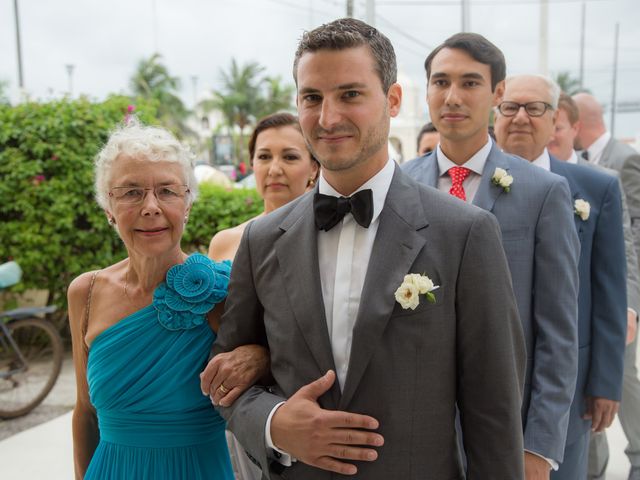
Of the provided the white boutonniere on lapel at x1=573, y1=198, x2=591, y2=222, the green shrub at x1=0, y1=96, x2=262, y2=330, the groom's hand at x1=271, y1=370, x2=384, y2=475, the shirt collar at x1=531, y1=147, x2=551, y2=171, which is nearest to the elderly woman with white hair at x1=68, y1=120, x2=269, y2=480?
the groom's hand at x1=271, y1=370, x2=384, y2=475

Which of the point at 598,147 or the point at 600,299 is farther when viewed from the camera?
the point at 598,147

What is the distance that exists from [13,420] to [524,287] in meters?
5.21

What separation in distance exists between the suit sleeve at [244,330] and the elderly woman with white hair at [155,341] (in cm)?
29

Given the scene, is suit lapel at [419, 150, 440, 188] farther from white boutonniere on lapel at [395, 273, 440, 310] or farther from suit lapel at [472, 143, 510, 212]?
white boutonniere on lapel at [395, 273, 440, 310]

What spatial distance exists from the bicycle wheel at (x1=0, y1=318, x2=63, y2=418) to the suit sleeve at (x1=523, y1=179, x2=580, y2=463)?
4.99 meters

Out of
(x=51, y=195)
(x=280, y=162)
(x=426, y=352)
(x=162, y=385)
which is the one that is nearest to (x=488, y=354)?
(x=426, y=352)

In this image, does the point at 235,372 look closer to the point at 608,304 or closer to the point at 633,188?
the point at 608,304

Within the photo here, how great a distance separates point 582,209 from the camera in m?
2.56

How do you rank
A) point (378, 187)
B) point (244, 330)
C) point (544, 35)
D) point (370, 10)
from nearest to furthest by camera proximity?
point (378, 187) → point (244, 330) → point (370, 10) → point (544, 35)

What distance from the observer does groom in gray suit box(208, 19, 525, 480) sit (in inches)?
60.4

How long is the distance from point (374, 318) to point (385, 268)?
14 cm

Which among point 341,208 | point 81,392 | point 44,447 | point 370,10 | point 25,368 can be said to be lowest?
point 44,447

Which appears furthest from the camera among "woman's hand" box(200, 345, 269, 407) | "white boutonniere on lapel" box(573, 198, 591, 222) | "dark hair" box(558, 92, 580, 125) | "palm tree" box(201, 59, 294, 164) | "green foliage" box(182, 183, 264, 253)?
"palm tree" box(201, 59, 294, 164)

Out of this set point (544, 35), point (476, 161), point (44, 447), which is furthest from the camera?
point (544, 35)
